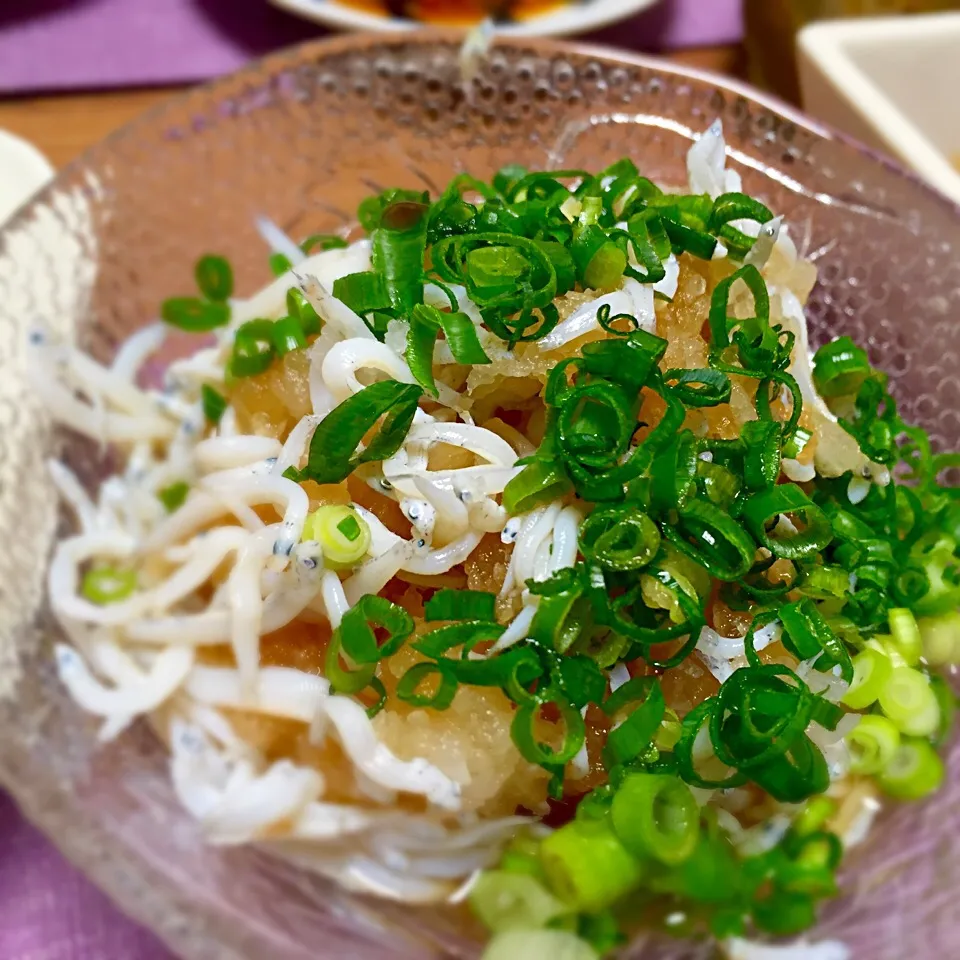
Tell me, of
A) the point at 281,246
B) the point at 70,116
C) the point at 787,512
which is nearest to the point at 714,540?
the point at 787,512

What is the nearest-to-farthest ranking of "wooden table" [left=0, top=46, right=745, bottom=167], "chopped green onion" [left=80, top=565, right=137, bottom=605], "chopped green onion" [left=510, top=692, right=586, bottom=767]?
"chopped green onion" [left=510, top=692, right=586, bottom=767] → "chopped green onion" [left=80, top=565, right=137, bottom=605] → "wooden table" [left=0, top=46, right=745, bottom=167]

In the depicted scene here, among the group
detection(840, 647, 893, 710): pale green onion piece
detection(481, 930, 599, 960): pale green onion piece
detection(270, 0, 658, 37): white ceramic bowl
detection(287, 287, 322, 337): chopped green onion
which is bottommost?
detection(481, 930, 599, 960): pale green onion piece

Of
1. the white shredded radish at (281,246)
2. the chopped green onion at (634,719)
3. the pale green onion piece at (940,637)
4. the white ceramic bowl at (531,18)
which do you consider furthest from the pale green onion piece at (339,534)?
the white ceramic bowl at (531,18)

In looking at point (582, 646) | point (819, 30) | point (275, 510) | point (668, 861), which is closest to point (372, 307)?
point (275, 510)

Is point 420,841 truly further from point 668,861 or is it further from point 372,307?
point 372,307

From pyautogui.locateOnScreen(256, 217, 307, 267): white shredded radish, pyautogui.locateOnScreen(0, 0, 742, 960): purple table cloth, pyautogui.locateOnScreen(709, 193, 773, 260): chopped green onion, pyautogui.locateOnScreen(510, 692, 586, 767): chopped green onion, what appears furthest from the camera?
pyautogui.locateOnScreen(0, 0, 742, 960): purple table cloth

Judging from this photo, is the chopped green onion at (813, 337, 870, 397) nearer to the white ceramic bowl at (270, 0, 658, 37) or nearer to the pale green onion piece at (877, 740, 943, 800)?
the pale green onion piece at (877, 740, 943, 800)

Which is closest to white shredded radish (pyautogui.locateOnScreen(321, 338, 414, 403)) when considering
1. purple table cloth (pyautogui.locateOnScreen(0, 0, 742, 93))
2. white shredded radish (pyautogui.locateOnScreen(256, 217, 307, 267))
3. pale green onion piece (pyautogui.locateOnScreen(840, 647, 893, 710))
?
white shredded radish (pyautogui.locateOnScreen(256, 217, 307, 267))
